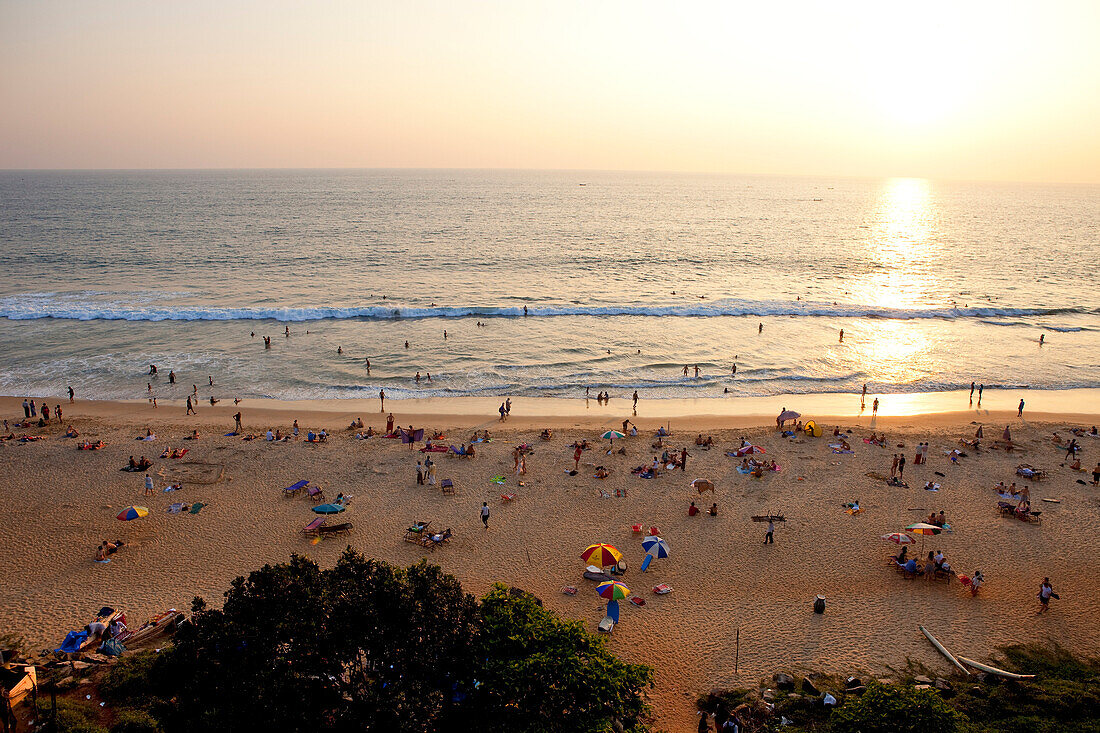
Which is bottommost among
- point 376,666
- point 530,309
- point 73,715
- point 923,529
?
point 73,715

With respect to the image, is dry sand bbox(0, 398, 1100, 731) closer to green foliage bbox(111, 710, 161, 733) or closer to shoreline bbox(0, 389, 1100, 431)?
shoreline bbox(0, 389, 1100, 431)

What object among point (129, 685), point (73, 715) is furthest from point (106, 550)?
point (73, 715)

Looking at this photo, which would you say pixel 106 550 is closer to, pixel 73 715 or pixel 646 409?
pixel 73 715

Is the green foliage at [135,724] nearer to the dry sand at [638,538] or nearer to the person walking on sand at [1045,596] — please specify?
the dry sand at [638,538]

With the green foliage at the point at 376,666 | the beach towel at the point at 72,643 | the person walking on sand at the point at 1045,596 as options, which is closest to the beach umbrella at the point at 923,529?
the person walking on sand at the point at 1045,596

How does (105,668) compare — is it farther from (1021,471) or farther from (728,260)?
(728,260)

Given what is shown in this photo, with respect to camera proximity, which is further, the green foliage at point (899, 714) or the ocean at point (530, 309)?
the ocean at point (530, 309)

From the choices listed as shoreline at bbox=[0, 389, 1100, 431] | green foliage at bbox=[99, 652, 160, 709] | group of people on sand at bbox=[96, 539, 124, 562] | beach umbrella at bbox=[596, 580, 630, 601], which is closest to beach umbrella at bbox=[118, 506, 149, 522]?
group of people on sand at bbox=[96, 539, 124, 562]
